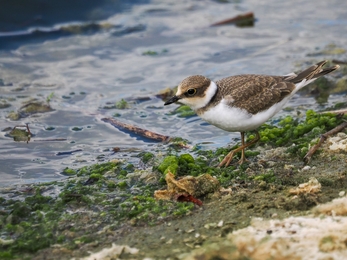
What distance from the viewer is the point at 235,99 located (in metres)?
5.88

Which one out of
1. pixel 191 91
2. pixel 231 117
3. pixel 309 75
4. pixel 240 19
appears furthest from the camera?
pixel 240 19

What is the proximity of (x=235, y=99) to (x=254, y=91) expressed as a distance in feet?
1.01

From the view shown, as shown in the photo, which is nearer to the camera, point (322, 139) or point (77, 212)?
point (77, 212)

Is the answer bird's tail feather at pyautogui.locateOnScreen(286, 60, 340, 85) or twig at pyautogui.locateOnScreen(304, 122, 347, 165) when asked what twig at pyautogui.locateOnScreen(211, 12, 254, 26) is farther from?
twig at pyautogui.locateOnScreen(304, 122, 347, 165)

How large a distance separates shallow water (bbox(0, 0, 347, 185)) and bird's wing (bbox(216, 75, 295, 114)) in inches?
47.9

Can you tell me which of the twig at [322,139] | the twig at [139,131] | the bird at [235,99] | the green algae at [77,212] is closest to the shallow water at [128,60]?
the twig at [139,131]

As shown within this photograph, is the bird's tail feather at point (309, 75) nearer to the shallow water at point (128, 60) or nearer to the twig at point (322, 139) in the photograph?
the twig at point (322, 139)

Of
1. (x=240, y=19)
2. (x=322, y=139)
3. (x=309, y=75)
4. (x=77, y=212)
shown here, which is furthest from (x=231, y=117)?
(x=240, y=19)

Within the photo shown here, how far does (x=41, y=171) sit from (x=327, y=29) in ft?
23.1

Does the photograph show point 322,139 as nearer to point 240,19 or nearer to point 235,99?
point 235,99

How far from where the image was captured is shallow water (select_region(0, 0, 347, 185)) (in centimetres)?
730

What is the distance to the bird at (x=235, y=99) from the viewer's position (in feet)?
19.1

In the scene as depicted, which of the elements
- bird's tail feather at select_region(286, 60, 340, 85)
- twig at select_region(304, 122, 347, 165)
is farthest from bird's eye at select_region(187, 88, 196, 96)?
twig at select_region(304, 122, 347, 165)

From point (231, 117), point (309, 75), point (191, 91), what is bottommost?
point (231, 117)
